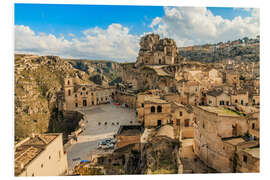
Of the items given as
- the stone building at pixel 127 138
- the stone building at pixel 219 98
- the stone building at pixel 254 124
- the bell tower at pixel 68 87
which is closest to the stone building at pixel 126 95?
the bell tower at pixel 68 87

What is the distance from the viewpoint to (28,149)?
6.69 meters

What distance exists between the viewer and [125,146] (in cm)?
1029

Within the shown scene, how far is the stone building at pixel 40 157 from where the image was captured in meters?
5.95

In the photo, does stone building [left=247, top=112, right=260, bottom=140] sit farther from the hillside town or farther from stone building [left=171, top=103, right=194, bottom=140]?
stone building [left=171, top=103, right=194, bottom=140]

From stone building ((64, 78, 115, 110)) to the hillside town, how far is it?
0.12m

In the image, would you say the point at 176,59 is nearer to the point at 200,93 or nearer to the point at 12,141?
the point at 200,93

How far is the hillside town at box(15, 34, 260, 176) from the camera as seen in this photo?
24.7ft

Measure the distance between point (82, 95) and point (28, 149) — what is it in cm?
1763

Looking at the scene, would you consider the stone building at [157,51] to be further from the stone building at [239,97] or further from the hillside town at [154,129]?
the stone building at [239,97]

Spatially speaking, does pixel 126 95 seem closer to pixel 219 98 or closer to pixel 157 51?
pixel 157 51

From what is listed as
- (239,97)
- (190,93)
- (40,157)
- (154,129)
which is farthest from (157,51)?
(40,157)

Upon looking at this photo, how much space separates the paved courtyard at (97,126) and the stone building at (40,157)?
8.50 feet

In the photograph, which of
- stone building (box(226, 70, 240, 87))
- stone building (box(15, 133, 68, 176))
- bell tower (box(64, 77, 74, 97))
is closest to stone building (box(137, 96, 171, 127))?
stone building (box(15, 133, 68, 176))

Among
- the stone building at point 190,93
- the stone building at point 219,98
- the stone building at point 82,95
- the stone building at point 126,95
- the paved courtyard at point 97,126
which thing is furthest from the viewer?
the stone building at point 82,95
